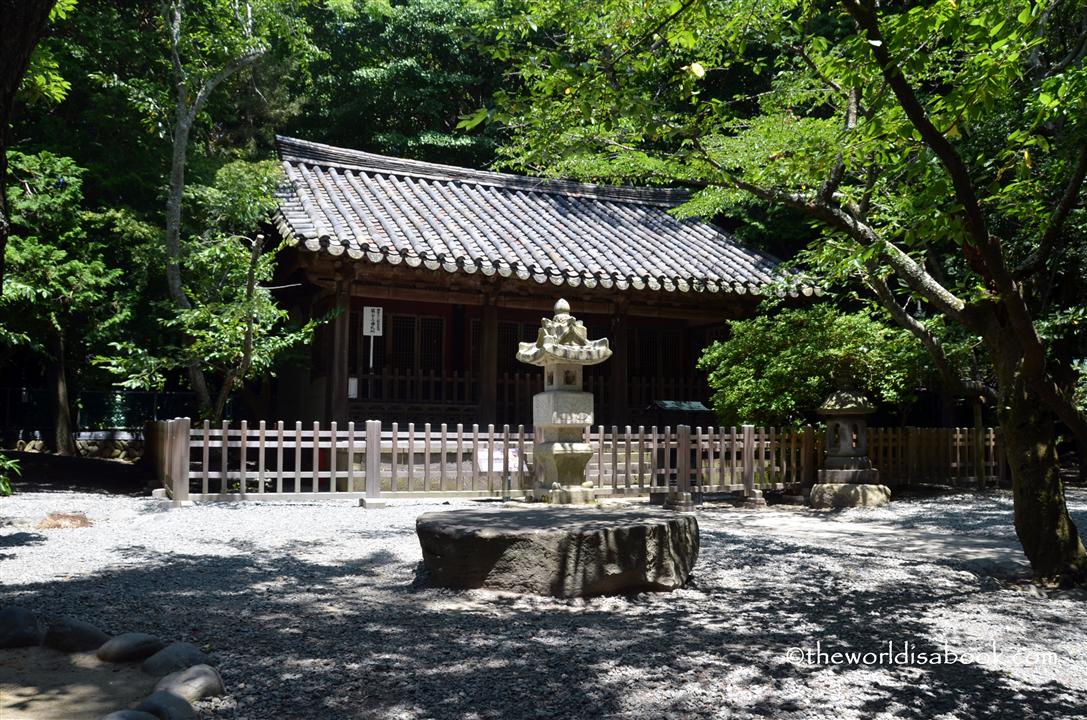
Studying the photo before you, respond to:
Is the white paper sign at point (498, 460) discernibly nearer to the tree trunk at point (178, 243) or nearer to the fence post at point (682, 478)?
the fence post at point (682, 478)

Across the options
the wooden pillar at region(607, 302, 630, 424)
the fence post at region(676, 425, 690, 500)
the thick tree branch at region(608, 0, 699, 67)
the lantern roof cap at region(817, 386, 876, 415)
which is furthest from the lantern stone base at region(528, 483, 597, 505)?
the thick tree branch at region(608, 0, 699, 67)

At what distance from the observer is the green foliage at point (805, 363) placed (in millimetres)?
11992

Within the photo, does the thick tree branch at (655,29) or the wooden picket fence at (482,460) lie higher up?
the thick tree branch at (655,29)

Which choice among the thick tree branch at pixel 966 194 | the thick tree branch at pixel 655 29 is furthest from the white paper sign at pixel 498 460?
the thick tree branch at pixel 966 194

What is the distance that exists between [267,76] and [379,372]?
1479 centimetres

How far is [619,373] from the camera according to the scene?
14469 mm

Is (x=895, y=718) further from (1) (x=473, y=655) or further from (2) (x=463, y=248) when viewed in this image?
(2) (x=463, y=248)

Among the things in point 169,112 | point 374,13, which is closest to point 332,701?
point 169,112

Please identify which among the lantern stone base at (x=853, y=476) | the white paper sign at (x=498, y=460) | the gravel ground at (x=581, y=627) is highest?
the white paper sign at (x=498, y=460)

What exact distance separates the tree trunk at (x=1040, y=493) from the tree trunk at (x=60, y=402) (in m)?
15.2

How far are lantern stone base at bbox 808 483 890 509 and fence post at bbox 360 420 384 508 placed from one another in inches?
230

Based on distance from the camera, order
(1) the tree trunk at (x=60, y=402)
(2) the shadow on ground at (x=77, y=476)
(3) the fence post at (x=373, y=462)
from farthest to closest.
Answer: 1. (1) the tree trunk at (x=60, y=402)
2. (2) the shadow on ground at (x=77, y=476)
3. (3) the fence post at (x=373, y=462)

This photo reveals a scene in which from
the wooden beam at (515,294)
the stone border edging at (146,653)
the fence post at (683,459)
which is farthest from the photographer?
the wooden beam at (515,294)

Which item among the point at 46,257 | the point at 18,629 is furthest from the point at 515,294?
the point at 18,629
